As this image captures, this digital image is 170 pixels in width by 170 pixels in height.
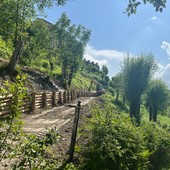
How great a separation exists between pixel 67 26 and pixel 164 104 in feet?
79.8

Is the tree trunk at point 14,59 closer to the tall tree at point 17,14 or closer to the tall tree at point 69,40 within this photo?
the tall tree at point 17,14

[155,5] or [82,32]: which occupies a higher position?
[82,32]

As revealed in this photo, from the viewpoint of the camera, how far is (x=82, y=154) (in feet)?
23.1

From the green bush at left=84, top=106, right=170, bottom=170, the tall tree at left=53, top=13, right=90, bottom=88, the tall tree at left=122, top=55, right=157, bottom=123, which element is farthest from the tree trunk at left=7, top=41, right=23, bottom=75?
the tall tree at left=53, top=13, right=90, bottom=88

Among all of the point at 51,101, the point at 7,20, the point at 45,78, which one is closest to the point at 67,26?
the point at 45,78

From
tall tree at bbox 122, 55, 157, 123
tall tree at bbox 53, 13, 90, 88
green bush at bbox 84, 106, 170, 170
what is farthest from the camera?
tall tree at bbox 53, 13, 90, 88

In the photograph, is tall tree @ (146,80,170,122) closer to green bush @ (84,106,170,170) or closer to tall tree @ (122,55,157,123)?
tall tree @ (122,55,157,123)

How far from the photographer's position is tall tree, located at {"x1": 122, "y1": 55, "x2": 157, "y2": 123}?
36000 mm

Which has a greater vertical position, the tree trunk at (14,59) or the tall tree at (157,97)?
the tree trunk at (14,59)

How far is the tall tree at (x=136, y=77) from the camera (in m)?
36.0

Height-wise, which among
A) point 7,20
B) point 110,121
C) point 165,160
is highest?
point 7,20

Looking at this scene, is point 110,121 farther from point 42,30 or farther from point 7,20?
point 42,30

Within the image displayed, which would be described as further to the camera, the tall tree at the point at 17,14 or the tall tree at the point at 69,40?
the tall tree at the point at 69,40

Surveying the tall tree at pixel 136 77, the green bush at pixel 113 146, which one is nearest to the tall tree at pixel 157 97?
the tall tree at pixel 136 77
